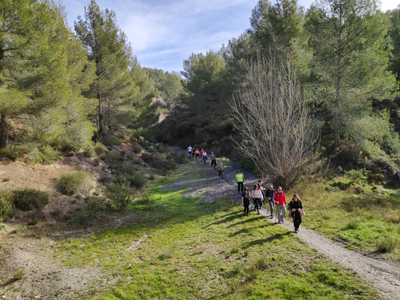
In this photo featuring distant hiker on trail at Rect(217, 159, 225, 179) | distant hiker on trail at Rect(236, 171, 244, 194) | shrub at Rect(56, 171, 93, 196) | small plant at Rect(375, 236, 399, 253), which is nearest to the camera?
small plant at Rect(375, 236, 399, 253)

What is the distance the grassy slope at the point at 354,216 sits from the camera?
25.8 feet

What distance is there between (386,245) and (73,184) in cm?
1446

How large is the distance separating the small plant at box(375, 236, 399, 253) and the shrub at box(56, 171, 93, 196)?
1412cm

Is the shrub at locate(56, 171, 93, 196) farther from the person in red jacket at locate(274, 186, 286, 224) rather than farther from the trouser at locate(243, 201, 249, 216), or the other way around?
the person in red jacket at locate(274, 186, 286, 224)

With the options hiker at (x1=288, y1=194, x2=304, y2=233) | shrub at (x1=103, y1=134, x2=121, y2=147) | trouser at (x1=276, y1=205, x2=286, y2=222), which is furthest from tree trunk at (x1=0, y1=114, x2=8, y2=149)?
hiker at (x1=288, y1=194, x2=304, y2=233)

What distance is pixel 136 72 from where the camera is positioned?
3488cm

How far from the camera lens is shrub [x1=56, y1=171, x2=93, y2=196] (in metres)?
12.6

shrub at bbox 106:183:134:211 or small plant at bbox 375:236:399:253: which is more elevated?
shrub at bbox 106:183:134:211

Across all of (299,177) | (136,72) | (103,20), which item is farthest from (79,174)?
(136,72)

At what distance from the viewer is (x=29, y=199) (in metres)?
10.1

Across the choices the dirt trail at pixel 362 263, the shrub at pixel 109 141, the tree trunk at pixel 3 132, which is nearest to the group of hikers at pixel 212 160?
the dirt trail at pixel 362 263

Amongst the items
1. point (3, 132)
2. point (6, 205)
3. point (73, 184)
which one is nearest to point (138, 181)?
point (73, 184)

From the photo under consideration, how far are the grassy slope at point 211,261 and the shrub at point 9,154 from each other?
21.9ft

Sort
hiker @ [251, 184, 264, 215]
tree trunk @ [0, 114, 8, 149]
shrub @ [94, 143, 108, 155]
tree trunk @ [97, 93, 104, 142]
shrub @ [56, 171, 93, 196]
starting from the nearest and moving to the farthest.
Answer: hiker @ [251, 184, 264, 215]
tree trunk @ [0, 114, 8, 149]
shrub @ [56, 171, 93, 196]
shrub @ [94, 143, 108, 155]
tree trunk @ [97, 93, 104, 142]
